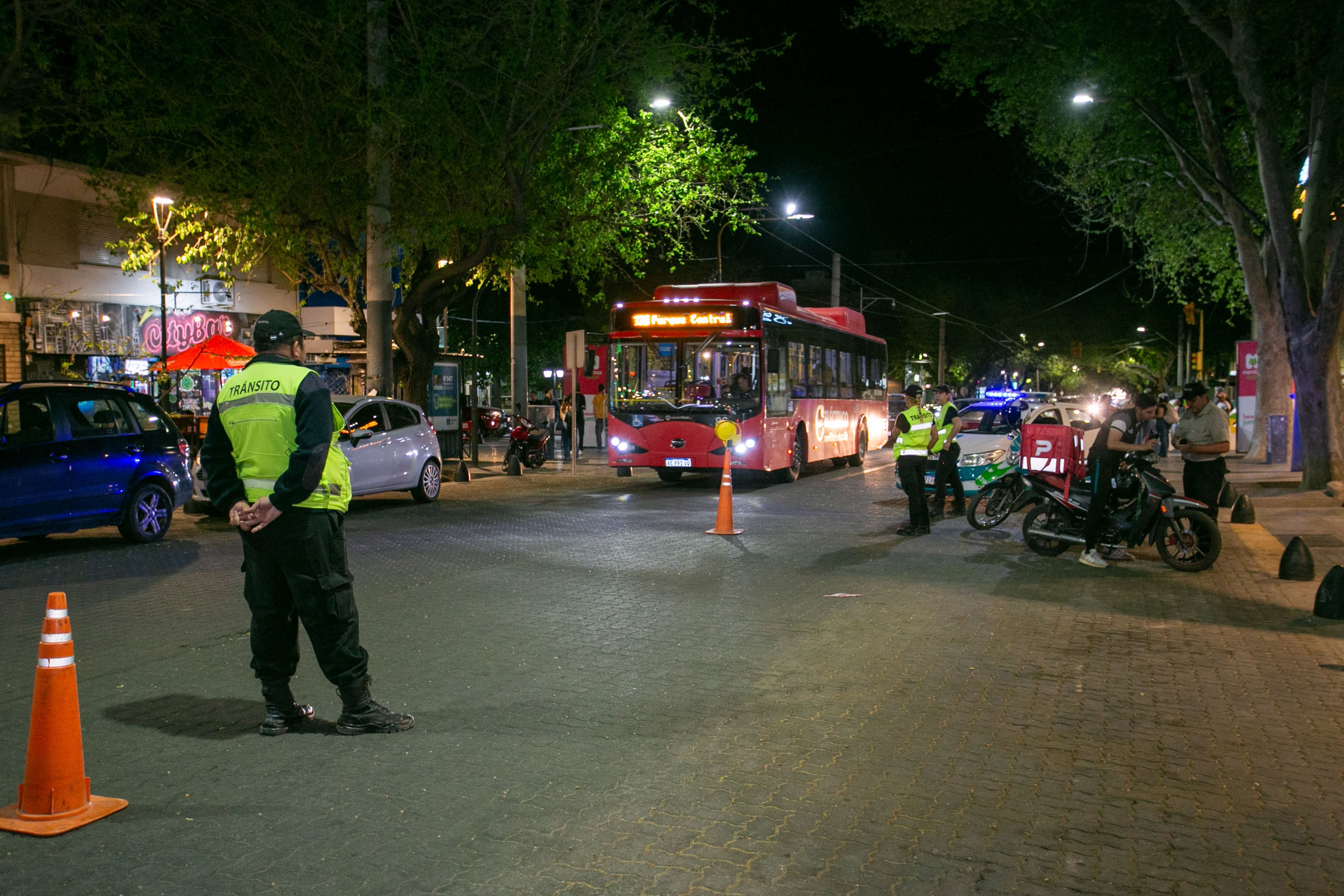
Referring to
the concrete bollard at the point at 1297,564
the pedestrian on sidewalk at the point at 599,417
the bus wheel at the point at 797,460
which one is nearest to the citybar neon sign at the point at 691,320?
the bus wheel at the point at 797,460

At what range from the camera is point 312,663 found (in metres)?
6.95

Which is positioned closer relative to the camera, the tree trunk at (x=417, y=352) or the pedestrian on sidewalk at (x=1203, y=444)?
the pedestrian on sidewalk at (x=1203, y=444)

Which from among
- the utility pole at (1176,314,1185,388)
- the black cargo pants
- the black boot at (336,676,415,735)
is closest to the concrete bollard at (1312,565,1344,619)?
the black boot at (336,676,415,735)

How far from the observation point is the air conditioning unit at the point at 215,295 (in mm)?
28938

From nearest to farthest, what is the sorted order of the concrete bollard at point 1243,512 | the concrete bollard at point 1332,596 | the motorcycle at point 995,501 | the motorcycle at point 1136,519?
the concrete bollard at point 1332,596, the motorcycle at point 1136,519, the motorcycle at point 995,501, the concrete bollard at point 1243,512

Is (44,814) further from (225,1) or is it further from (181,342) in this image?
(181,342)

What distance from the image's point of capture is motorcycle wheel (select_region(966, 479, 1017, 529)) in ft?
46.1

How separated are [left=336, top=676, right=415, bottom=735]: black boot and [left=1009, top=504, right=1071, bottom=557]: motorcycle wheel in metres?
8.07

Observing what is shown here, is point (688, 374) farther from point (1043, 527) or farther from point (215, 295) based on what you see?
point (215, 295)

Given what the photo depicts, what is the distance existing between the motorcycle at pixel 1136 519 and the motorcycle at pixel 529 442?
47.0 ft

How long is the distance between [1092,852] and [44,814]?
4024mm

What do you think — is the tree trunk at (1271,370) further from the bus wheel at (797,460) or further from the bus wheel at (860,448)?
the bus wheel at (797,460)

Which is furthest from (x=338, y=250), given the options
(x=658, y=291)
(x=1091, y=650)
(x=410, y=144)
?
(x=1091, y=650)

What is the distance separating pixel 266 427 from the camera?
5262 mm
